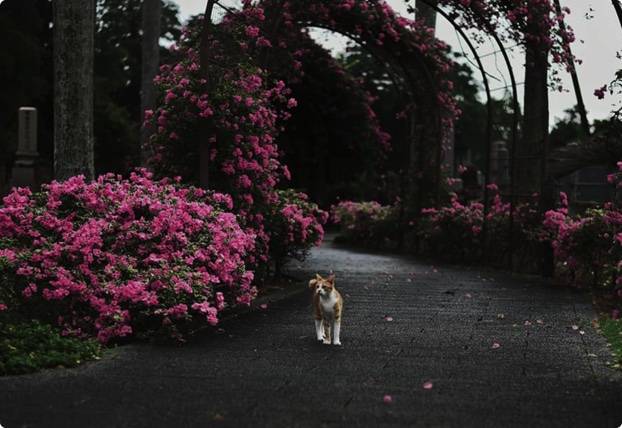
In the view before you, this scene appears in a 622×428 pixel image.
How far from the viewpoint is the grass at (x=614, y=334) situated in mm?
6730

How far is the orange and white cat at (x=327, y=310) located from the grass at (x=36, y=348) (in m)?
1.70

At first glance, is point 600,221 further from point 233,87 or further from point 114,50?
point 114,50

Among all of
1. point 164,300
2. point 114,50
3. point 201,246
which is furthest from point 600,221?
point 114,50

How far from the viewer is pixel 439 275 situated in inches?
546

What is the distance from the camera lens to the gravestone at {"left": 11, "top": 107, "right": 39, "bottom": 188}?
15.5 m

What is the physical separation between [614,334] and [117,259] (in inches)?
164

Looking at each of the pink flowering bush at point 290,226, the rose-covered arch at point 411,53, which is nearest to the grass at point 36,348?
the pink flowering bush at point 290,226

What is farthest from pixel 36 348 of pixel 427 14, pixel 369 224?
pixel 427 14

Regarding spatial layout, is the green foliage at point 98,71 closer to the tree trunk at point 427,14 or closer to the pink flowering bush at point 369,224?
the pink flowering bush at point 369,224

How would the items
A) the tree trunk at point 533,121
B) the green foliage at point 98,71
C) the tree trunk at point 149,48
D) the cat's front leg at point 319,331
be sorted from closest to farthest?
1. the cat's front leg at point 319,331
2. the tree trunk at point 533,121
3. the tree trunk at point 149,48
4. the green foliage at point 98,71

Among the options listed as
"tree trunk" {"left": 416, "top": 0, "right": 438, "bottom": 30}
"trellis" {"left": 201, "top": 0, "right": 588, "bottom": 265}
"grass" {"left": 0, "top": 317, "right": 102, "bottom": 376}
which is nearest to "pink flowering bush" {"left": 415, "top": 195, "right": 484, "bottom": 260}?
"trellis" {"left": 201, "top": 0, "right": 588, "bottom": 265}

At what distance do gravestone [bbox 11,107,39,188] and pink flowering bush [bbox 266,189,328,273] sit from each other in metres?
4.98

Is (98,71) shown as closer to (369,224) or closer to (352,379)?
(369,224)

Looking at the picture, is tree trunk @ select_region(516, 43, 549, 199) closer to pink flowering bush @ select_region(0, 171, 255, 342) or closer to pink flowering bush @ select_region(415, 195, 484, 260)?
pink flowering bush @ select_region(415, 195, 484, 260)
